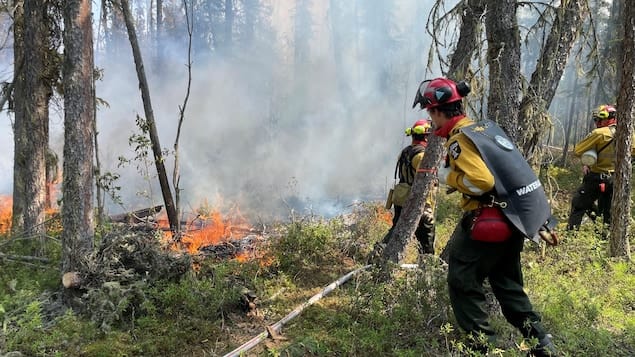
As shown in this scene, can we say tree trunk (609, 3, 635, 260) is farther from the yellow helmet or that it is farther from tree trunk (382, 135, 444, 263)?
tree trunk (382, 135, 444, 263)

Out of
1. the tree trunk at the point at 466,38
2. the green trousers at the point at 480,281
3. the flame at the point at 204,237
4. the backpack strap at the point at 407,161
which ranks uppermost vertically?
the tree trunk at the point at 466,38

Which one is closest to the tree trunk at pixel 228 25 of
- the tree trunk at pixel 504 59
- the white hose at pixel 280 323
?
the white hose at pixel 280 323

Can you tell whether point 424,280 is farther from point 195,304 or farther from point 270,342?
point 195,304

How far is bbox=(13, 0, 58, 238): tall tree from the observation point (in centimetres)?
732

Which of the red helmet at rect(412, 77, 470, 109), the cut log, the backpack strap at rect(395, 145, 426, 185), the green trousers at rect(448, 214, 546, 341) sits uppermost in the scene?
the red helmet at rect(412, 77, 470, 109)

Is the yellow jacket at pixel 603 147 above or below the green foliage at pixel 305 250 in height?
above

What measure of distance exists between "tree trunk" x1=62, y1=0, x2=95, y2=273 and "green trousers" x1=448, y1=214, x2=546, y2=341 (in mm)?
4033

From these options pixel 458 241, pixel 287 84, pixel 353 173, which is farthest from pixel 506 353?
pixel 287 84

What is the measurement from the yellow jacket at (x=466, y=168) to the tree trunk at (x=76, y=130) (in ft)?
13.5

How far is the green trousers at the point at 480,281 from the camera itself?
305cm

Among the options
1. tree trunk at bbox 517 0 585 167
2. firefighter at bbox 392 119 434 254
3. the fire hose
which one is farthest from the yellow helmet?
the fire hose

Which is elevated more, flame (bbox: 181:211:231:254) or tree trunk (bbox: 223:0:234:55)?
tree trunk (bbox: 223:0:234:55)

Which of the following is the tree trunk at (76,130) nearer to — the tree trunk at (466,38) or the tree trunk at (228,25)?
the tree trunk at (466,38)

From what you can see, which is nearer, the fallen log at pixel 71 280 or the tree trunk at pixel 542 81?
the tree trunk at pixel 542 81
